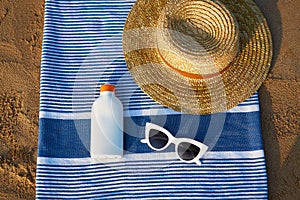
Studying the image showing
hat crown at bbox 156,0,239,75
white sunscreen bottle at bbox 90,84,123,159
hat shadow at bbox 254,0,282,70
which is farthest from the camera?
hat shadow at bbox 254,0,282,70

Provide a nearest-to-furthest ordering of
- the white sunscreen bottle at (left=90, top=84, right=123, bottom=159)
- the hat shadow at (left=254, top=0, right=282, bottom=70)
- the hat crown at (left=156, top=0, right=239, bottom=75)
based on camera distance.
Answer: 1. the hat crown at (left=156, top=0, right=239, bottom=75)
2. the white sunscreen bottle at (left=90, top=84, right=123, bottom=159)
3. the hat shadow at (left=254, top=0, right=282, bottom=70)

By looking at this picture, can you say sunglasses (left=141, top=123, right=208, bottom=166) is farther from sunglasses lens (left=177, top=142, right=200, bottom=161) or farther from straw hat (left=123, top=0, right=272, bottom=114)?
straw hat (left=123, top=0, right=272, bottom=114)

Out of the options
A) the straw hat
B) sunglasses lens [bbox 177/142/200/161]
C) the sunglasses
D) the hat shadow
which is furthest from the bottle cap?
the hat shadow

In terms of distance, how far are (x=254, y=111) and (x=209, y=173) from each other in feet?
1.01

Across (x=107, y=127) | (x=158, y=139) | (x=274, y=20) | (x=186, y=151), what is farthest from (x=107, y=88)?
(x=274, y=20)

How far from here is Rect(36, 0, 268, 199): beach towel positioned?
4.32 feet

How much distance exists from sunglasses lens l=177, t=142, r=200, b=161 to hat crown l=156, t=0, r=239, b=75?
281mm

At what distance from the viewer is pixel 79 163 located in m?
1.33

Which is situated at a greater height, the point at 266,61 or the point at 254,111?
the point at 266,61

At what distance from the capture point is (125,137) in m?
1.36

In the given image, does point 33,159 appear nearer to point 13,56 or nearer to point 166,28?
point 13,56

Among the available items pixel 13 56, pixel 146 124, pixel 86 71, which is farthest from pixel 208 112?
pixel 13 56

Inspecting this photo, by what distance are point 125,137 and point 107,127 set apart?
9 cm

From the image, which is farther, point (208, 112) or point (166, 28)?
point (208, 112)
